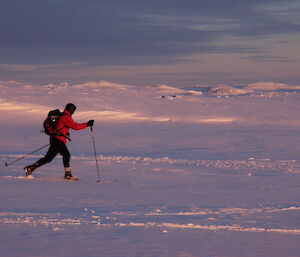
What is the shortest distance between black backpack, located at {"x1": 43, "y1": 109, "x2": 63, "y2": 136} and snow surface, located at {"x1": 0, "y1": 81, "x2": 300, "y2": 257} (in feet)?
2.86

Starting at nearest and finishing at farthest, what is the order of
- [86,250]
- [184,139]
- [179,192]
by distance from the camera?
[86,250], [179,192], [184,139]

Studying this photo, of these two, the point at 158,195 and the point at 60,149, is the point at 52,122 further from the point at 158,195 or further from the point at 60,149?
the point at 158,195

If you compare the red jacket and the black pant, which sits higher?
the red jacket

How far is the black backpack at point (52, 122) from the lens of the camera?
10.5m

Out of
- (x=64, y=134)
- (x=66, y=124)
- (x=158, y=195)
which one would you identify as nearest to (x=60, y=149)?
(x=64, y=134)

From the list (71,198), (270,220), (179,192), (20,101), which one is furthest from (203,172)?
(20,101)

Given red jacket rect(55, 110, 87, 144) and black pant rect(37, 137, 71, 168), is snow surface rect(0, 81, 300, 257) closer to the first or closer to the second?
black pant rect(37, 137, 71, 168)

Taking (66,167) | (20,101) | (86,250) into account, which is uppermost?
(20,101)

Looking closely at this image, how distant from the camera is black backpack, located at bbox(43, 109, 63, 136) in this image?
1052 centimetres

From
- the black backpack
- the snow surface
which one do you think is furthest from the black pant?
the snow surface

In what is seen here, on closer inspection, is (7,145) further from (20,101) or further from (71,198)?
(20,101)

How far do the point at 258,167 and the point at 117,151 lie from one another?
471 centimetres

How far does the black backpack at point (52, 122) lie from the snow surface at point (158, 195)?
872mm

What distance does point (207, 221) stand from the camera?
7.31m
